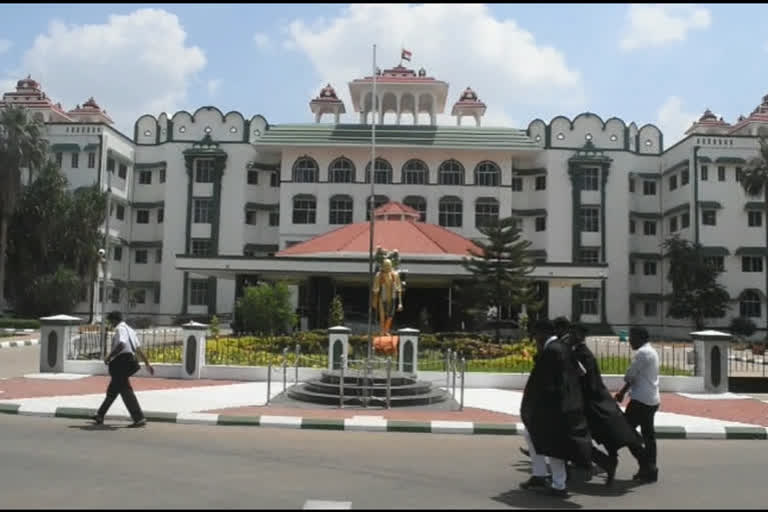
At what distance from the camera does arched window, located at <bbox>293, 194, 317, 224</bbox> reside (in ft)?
155

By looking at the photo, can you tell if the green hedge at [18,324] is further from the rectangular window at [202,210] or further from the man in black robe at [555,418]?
the man in black robe at [555,418]

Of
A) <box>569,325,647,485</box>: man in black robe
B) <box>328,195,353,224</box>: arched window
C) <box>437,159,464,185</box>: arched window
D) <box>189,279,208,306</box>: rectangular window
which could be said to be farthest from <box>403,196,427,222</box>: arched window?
<box>569,325,647,485</box>: man in black robe

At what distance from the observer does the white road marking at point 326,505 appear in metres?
5.92

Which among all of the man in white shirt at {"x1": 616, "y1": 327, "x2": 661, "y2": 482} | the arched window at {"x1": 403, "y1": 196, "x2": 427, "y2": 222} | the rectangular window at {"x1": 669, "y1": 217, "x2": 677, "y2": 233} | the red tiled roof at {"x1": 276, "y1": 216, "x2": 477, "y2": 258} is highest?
the arched window at {"x1": 403, "y1": 196, "x2": 427, "y2": 222}

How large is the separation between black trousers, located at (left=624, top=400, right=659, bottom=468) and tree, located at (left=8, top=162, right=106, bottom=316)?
123ft

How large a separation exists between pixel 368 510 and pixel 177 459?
295 cm

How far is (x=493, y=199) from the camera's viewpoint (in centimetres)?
4753

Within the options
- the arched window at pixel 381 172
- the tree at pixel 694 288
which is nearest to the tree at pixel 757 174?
the tree at pixel 694 288

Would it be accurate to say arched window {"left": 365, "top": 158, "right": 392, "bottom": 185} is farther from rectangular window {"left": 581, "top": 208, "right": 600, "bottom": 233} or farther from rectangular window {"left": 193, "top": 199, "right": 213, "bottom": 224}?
rectangular window {"left": 581, "top": 208, "right": 600, "bottom": 233}

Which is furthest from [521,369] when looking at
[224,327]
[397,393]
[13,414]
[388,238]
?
[224,327]

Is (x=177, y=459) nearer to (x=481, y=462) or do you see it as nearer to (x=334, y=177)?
(x=481, y=462)

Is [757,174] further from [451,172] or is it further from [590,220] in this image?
[451,172]

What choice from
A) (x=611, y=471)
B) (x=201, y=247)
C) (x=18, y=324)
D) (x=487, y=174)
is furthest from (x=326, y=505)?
(x=201, y=247)

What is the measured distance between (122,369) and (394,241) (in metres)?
22.9
